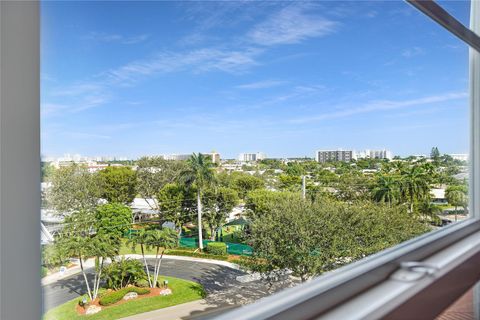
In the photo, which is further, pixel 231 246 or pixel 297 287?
pixel 231 246

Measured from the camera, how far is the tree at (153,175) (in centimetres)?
63

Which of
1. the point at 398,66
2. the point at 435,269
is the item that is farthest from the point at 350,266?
the point at 398,66

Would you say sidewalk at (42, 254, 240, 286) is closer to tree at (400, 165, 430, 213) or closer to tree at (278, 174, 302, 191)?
tree at (278, 174, 302, 191)

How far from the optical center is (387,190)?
141 cm

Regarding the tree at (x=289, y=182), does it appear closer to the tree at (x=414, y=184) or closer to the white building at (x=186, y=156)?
the white building at (x=186, y=156)

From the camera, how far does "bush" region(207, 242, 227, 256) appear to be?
799mm

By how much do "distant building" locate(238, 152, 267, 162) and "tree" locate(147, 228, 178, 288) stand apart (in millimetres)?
282

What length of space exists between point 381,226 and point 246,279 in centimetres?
66

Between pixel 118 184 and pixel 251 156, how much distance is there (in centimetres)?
40

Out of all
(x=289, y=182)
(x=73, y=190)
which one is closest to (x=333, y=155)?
(x=289, y=182)

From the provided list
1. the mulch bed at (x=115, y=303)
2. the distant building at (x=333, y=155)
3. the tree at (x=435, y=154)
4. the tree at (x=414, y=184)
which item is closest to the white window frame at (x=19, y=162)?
the mulch bed at (x=115, y=303)

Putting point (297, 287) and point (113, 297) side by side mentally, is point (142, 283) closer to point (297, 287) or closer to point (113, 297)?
point (113, 297)

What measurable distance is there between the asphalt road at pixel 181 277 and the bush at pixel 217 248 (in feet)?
0.10

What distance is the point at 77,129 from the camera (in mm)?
539
